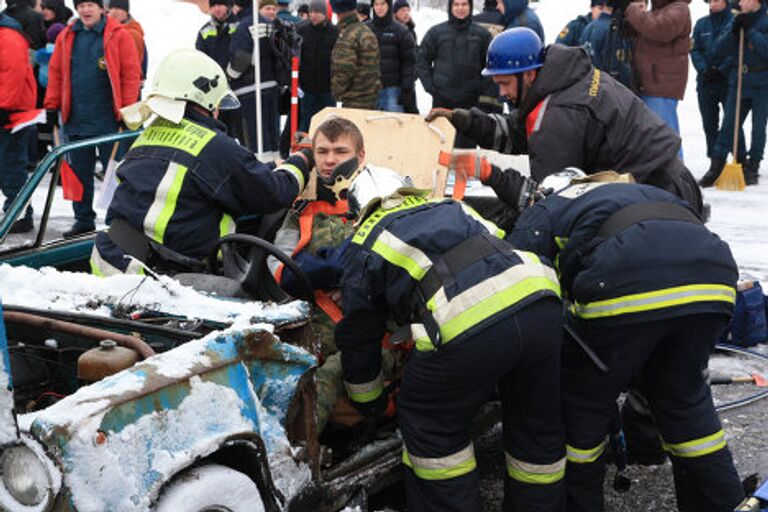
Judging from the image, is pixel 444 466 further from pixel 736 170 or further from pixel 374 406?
pixel 736 170

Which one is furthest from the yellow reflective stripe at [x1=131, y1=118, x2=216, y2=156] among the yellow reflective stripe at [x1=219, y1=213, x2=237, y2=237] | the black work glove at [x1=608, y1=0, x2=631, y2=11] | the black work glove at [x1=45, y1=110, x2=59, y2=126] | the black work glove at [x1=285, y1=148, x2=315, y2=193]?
the black work glove at [x1=608, y1=0, x2=631, y2=11]

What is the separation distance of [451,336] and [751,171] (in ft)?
26.9

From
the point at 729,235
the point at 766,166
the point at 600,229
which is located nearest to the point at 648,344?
the point at 600,229

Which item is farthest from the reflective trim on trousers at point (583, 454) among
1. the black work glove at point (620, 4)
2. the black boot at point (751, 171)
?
the black boot at point (751, 171)

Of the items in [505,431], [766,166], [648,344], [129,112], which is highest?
[129,112]

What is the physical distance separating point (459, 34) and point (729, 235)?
136 inches

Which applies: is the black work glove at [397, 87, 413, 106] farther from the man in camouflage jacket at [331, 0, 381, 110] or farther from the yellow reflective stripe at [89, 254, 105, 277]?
the yellow reflective stripe at [89, 254, 105, 277]

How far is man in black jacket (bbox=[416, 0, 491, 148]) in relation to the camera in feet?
32.5

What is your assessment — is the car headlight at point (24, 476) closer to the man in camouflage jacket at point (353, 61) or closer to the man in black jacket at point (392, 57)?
the man in camouflage jacket at point (353, 61)

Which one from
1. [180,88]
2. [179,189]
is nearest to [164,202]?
[179,189]

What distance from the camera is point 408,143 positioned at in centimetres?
494

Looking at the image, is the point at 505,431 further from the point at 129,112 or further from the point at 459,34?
the point at 459,34

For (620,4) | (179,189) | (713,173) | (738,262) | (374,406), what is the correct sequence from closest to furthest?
(374,406)
(179,189)
(738,262)
(620,4)
(713,173)

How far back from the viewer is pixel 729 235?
27.2ft
